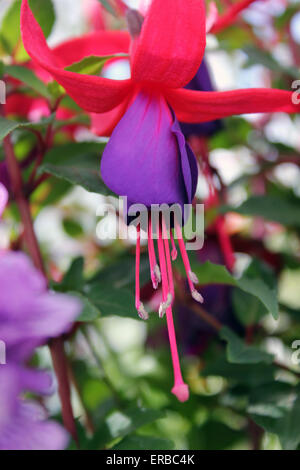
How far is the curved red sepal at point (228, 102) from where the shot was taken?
21.7 inches

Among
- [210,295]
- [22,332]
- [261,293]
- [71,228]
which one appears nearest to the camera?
[22,332]

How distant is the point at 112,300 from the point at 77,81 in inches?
11.0

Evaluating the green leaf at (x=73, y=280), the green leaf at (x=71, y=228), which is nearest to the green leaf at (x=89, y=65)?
the green leaf at (x=73, y=280)

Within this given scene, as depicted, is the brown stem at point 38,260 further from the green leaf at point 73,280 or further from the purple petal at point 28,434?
the purple petal at point 28,434

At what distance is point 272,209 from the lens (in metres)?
0.91

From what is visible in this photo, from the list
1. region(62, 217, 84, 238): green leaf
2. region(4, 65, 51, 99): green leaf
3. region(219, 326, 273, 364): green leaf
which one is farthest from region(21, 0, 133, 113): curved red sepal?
region(62, 217, 84, 238): green leaf

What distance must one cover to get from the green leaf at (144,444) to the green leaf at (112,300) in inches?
5.9

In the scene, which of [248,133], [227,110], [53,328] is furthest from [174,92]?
[248,133]

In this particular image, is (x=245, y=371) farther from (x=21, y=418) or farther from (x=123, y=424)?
(x=21, y=418)

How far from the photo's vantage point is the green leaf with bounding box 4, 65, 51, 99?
2.10 ft

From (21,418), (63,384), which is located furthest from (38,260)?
(21,418)

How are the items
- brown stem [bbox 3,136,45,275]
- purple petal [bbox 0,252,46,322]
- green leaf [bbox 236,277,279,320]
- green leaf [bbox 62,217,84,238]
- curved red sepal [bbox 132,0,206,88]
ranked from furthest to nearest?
1. green leaf [bbox 62,217,84,238]
2. brown stem [bbox 3,136,45,275]
3. green leaf [bbox 236,277,279,320]
4. curved red sepal [bbox 132,0,206,88]
5. purple petal [bbox 0,252,46,322]

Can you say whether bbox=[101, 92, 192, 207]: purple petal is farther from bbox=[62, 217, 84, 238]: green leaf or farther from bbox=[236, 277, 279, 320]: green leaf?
bbox=[62, 217, 84, 238]: green leaf

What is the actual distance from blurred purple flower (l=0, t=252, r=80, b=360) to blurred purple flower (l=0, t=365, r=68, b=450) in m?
0.02
